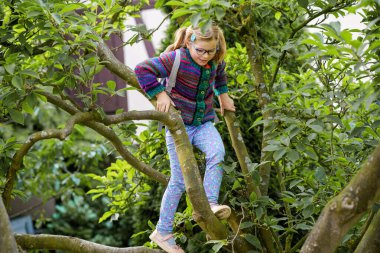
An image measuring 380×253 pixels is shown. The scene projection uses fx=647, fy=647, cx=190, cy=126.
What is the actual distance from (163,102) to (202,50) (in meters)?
0.28

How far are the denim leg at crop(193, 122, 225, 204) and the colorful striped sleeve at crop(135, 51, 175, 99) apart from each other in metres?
0.31

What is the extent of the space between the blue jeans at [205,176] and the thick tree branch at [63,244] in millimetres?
Result: 162

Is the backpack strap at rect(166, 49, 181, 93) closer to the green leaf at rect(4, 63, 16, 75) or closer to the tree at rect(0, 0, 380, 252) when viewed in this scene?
the tree at rect(0, 0, 380, 252)

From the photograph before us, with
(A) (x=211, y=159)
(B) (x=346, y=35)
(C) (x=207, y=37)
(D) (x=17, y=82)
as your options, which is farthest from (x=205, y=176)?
(B) (x=346, y=35)

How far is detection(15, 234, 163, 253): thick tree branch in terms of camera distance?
270 centimetres

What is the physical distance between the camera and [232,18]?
3.07 metres

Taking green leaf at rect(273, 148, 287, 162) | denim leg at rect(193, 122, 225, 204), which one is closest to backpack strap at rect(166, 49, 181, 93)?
denim leg at rect(193, 122, 225, 204)

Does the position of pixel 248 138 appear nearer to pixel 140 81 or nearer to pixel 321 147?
pixel 321 147

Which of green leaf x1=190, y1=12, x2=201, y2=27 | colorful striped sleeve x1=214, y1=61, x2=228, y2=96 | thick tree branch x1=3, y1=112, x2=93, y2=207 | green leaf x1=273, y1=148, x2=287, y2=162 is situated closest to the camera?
green leaf x1=190, y1=12, x2=201, y2=27

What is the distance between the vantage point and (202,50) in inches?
103

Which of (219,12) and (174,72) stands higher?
(219,12)

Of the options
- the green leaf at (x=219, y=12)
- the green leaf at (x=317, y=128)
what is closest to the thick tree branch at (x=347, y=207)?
the green leaf at (x=317, y=128)

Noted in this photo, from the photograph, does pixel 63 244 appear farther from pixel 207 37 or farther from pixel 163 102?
pixel 207 37

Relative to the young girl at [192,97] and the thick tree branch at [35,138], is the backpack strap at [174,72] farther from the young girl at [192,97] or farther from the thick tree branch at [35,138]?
the thick tree branch at [35,138]
